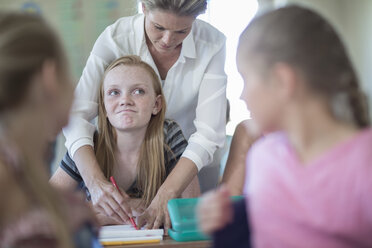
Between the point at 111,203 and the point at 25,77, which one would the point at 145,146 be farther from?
the point at 25,77

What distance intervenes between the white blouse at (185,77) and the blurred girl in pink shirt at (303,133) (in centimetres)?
101

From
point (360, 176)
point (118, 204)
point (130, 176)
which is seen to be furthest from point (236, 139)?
point (360, 176)

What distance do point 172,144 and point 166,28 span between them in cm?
48

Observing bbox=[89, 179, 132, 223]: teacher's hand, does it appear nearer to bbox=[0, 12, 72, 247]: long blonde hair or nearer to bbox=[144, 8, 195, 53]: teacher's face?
bbox=[144, 8, 195, 53]: teacher's face

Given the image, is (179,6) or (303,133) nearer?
(303,133)

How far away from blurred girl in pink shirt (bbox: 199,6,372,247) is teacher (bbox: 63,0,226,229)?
0.84m

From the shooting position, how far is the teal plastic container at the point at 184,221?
136 centimetres

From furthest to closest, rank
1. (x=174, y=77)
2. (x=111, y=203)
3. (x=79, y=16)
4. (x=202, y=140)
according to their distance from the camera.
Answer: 1. (x=79, y=16)
2. (x=174, y=77)
3. (x=202, y=140)
4. (x=111, y=203)

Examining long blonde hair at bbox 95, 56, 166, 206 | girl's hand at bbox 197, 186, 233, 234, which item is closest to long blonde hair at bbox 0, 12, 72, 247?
girl's hand at bbox 197, 186, 233, 234

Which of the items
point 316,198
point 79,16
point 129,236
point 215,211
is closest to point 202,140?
point 129,236

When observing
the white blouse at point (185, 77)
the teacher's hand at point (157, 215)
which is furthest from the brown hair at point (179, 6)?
the teacher's hand at point (157, 215)

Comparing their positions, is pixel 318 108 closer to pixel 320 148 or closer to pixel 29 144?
pixel 320 148

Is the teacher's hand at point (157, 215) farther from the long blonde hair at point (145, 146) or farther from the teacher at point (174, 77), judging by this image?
the long blonde hair at point (145, 146)

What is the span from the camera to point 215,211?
86 cm
